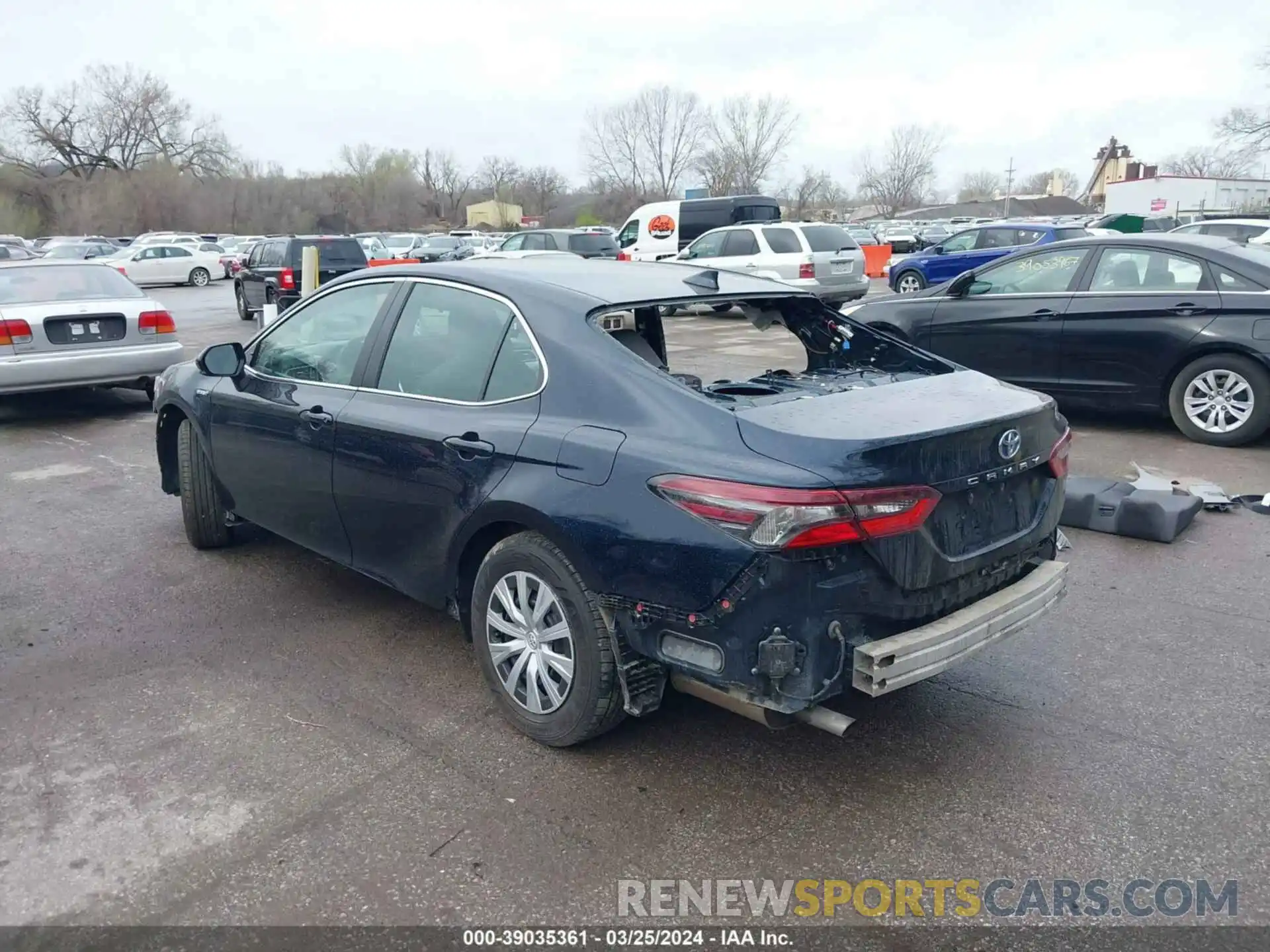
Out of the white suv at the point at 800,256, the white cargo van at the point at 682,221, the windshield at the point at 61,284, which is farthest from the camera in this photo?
the white cargo van at the point at 682,221

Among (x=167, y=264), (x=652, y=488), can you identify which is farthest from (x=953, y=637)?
(x=167, y=264)

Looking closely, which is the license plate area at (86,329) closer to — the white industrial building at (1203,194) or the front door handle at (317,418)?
the front door handle at (317,418)

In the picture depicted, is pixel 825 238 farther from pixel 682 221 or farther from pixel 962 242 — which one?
pixel 682 221

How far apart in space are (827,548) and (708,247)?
55.6 feet

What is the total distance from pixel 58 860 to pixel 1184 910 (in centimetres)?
323

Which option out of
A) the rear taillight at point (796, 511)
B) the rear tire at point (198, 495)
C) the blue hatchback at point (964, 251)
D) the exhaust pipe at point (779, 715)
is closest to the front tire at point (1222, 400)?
the rear taillight at point (796, 511)

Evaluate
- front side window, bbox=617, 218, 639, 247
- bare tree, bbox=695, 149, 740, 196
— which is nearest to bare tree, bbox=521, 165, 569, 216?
bare tree, bbox=695, 149, 740, 196

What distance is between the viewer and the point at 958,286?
8961mm

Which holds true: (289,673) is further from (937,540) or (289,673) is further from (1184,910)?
(1184,910)

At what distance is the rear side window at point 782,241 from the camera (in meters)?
17.9

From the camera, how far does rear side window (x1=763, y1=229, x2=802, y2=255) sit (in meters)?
17.9

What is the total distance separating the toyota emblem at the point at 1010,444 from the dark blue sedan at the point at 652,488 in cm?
1

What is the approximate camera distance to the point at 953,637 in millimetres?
3109

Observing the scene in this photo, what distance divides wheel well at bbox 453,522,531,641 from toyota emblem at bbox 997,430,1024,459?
164 centimetres
